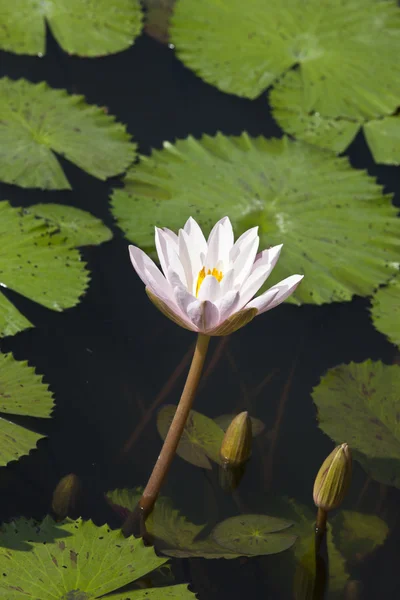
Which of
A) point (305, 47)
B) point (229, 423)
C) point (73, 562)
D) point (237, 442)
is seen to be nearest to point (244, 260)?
point (237, 442)

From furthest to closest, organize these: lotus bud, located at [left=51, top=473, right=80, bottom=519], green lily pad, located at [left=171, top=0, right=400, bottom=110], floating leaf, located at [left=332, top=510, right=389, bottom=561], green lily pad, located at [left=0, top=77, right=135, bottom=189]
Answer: green lily pad, located at [left=171, top=0, right=400, bottom=110], green lily pad, located at [left=0, top=77, right=135, bottom=189], floating leaf, located at [left=332, top=510, right=389, bottom=561], lotus bud, located at [left=51, top=473, right=80, bottom=519]

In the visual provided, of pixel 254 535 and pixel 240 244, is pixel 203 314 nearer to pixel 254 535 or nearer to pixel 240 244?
pixel 240 244

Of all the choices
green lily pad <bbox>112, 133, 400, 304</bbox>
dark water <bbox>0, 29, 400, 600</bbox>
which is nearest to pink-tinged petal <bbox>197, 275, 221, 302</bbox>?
dark water <bbox>0, 29, 400, 600</bbox>

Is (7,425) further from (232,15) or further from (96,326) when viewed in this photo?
(232,15)

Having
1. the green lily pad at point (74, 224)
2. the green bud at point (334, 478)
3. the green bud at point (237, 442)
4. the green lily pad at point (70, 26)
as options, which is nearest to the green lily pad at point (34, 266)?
the green lily pad at point (74, 224)

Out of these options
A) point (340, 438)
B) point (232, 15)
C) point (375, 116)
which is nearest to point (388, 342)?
point (340, 438)

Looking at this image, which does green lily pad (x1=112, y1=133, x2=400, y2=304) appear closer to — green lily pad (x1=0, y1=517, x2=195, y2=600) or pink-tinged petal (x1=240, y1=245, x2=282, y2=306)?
pink-tinged petal (x1=240, y1=245, x2=282, y2=306)
